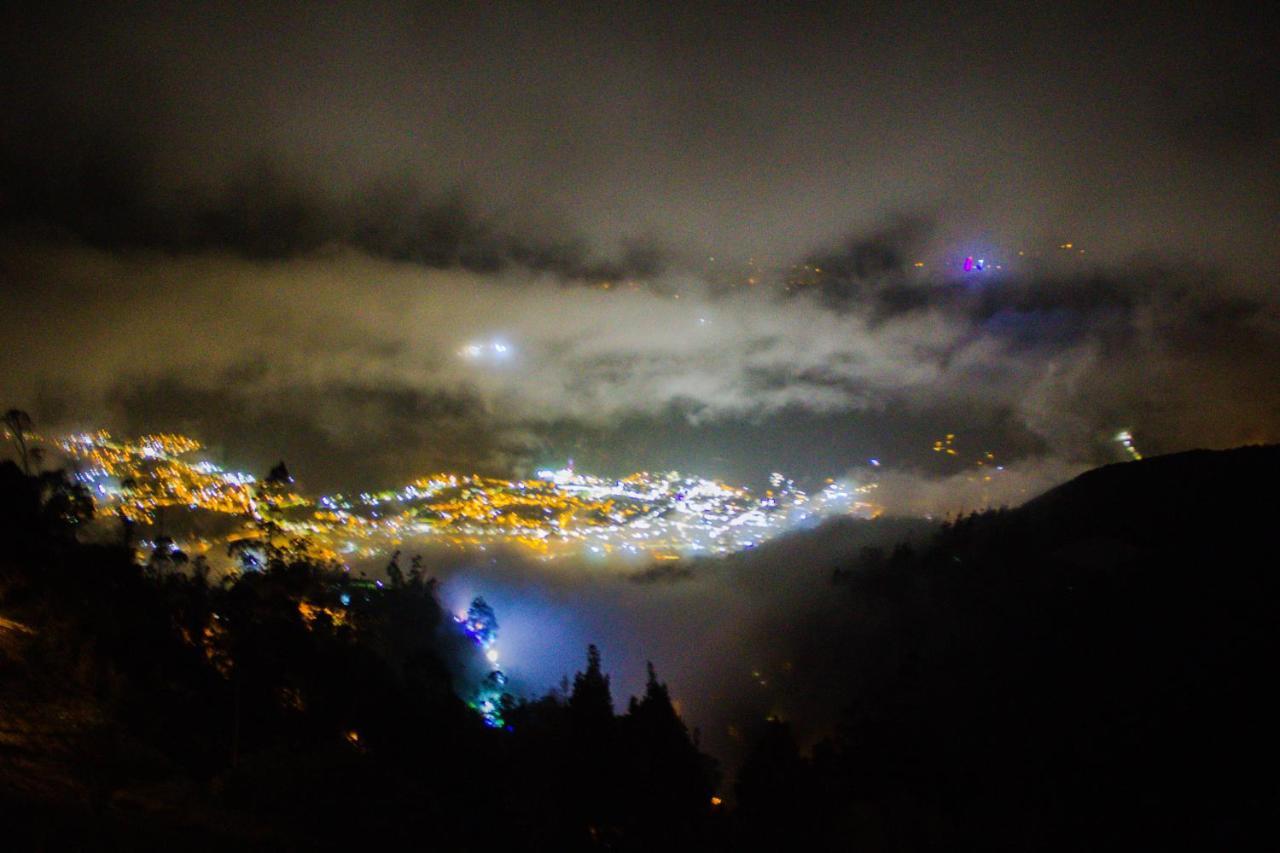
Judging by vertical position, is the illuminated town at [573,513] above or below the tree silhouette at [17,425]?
above

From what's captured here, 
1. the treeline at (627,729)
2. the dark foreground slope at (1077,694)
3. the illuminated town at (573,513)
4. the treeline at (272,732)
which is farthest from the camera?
the illuminated town at (573,513)

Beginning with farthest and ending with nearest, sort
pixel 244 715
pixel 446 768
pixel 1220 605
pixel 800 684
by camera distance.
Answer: pixel 800 684, pixel 1220 605, pixel 446 768, pixel 244 715

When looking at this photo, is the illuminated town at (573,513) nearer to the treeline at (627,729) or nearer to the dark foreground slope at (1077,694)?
the treeline at (627,729)

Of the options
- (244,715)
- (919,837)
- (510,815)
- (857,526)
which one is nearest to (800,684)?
(919,837)

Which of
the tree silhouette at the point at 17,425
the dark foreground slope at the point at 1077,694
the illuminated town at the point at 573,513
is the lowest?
the dark foreground slope at the point at 1077,694

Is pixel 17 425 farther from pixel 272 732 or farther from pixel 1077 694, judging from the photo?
pixel 1077 694

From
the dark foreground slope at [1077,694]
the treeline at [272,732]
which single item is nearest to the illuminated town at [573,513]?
the treeline at [272,732]

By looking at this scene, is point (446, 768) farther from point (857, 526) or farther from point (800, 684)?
point (857, 526)
